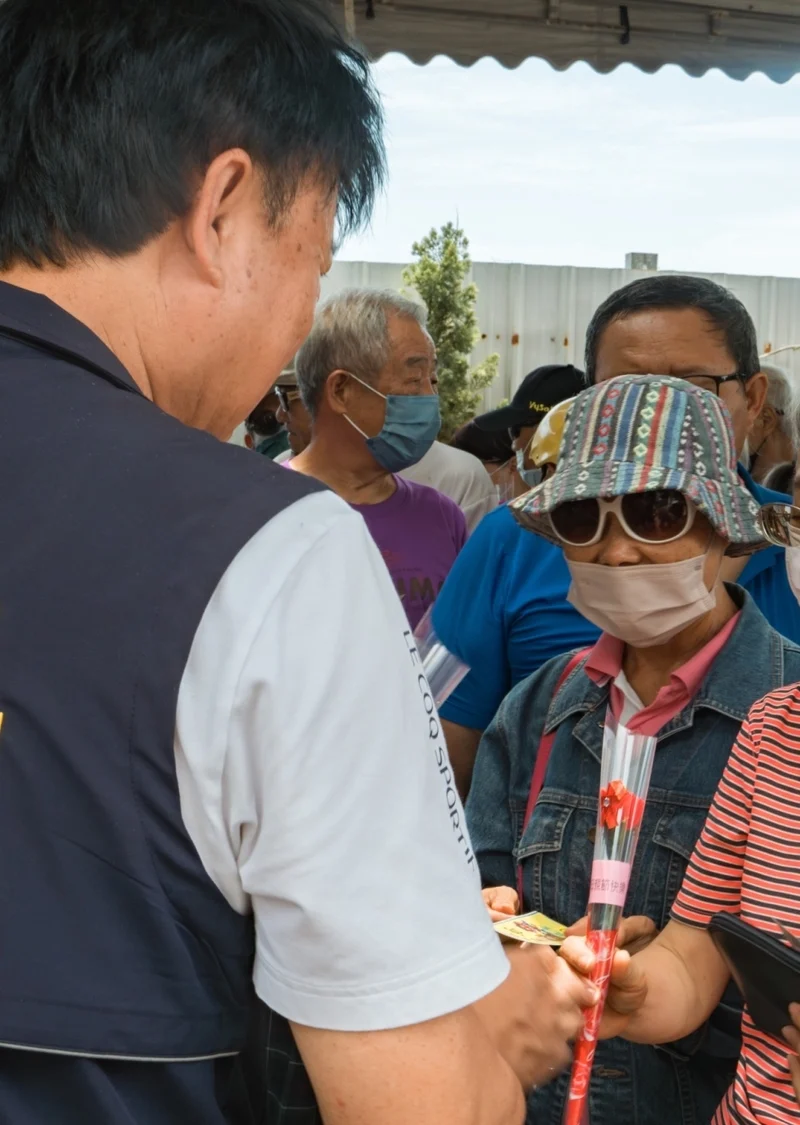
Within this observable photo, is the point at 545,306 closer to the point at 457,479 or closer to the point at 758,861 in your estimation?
the point at 457,479

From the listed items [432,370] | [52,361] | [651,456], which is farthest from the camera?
[432,370]

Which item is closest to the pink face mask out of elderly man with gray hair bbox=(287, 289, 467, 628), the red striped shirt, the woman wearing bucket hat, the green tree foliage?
the woman wearing bucket hat

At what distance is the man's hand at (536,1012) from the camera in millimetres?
1062

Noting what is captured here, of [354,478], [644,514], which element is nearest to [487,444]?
[354,478]

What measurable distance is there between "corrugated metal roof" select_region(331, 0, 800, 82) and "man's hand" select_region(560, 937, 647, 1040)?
10.6 feet

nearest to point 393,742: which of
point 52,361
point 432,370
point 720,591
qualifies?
point 52,361

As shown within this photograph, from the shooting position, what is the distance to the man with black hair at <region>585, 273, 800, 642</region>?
2449mm

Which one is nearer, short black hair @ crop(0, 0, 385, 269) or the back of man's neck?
short black hair @ crop(0, 0, 385, 269)

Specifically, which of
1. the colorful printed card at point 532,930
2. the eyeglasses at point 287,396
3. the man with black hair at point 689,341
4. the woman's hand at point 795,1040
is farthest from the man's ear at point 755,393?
the eyeglasses at point 287,396

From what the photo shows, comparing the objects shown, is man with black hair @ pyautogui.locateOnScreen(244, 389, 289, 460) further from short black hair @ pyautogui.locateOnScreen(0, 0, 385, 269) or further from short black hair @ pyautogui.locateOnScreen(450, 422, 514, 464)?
short black hair @ pyautogui.locateOnScreen(0, 0, 385, 269)

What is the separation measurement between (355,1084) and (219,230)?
0.73 metres

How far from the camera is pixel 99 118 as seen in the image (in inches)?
38.7

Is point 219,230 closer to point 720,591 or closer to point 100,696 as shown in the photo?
point 100,696

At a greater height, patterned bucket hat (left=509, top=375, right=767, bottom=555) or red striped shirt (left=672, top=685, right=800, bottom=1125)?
patterned bucket hat (left=509, top=375, right=767, bottom=555)
